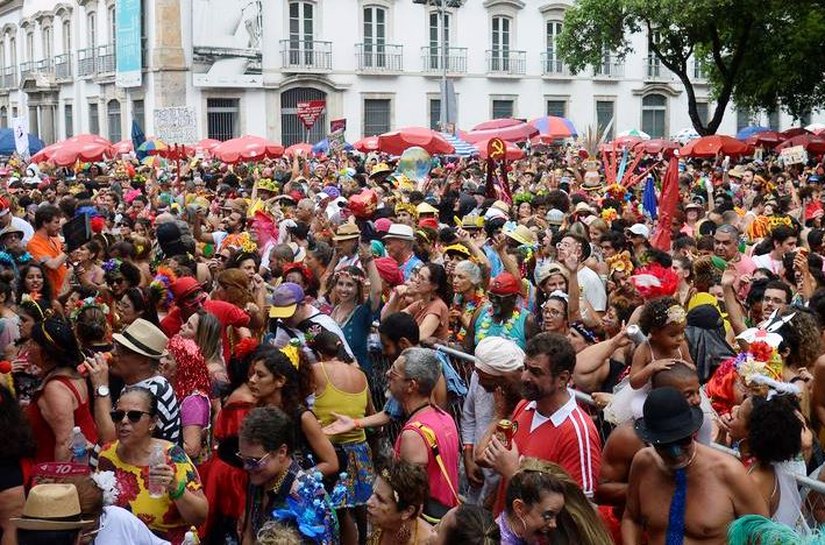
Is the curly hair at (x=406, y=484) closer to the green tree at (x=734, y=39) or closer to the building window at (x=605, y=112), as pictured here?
the green tree at (x=734, y=39)

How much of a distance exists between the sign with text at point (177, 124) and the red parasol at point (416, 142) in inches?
186

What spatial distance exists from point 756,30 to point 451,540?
29406 mm

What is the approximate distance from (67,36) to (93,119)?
15.4ft

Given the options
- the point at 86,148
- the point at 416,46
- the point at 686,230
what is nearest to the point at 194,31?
the point at 416,46

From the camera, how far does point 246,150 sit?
81.1 feet

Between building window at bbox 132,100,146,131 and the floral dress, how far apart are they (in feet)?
125

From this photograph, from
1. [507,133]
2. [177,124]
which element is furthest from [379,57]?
[507,133]

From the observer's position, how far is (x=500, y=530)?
12.9ft

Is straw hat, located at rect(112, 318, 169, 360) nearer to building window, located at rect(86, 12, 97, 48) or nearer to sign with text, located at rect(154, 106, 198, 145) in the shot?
sign with text, located at rect(154, 106, 198, 145)

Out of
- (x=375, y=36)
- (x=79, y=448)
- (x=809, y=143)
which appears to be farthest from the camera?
(x=375, y=36)

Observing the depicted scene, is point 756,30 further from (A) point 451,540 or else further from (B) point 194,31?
(A) point 451,540

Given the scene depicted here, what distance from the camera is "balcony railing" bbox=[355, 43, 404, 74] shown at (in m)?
42.6

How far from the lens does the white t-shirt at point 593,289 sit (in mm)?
8453

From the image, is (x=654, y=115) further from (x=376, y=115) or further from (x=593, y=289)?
(x=593, y=289)
